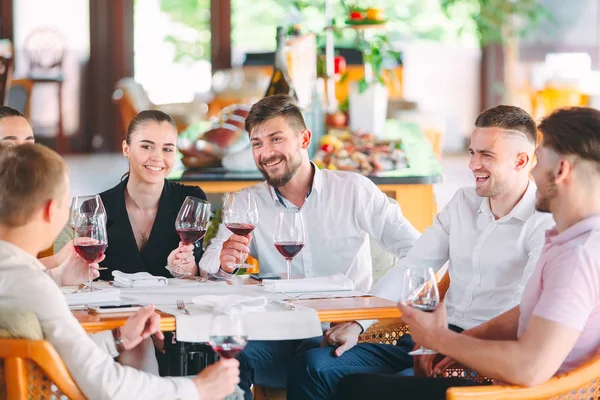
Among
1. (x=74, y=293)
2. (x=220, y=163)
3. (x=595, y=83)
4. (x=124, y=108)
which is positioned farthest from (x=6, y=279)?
(x=595, y=83)

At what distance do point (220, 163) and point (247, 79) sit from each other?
21.2 ft

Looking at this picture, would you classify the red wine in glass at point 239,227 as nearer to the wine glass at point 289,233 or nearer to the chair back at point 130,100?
the wine glass at point 289,233

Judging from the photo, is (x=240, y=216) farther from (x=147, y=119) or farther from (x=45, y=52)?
(x=45, y=52)

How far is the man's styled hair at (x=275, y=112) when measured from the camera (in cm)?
328

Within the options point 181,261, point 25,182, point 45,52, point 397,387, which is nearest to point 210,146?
point 181,261

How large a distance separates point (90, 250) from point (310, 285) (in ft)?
1.98

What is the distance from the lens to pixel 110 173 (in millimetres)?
10305

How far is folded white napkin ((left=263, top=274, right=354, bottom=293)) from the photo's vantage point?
2557 mm

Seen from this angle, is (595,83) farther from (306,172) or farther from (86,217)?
(86,217)

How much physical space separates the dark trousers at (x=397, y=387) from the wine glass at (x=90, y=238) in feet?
2.44

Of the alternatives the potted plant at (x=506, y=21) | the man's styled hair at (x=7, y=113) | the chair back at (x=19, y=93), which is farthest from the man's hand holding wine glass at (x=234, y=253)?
the potted plant at (x=506, y=21)

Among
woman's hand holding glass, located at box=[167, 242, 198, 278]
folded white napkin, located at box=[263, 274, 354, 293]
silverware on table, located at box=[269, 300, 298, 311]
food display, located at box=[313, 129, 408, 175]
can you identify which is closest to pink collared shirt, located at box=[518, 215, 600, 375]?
silverware on table, located at box=[269, 300, 298, 311]

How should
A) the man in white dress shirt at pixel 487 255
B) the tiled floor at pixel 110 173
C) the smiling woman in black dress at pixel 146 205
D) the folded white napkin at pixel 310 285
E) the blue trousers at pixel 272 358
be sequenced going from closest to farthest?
the folded white napkin at pixel 310 285
the man in white dress shirt at pixel 487 255
the blue trousers at pixel 272 358
the smiling woman in black dress at pixel 146 205
the tiled floor at pixel 110 173

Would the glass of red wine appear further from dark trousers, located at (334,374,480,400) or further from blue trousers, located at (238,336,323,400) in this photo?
dark trousers, located at (334,374,480,400)
